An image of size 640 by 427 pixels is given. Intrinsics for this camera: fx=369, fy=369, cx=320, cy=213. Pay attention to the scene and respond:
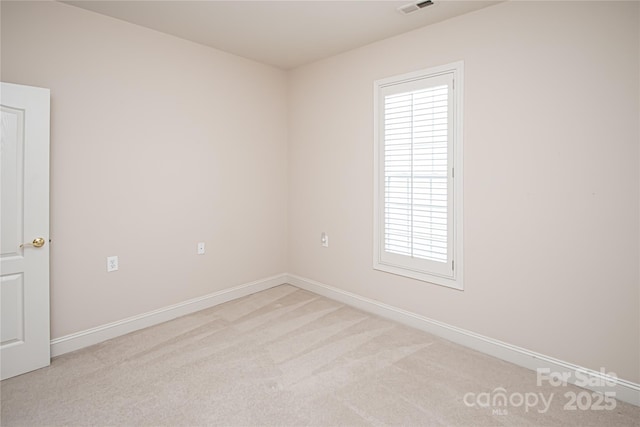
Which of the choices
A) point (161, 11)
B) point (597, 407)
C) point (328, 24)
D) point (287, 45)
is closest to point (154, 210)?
point (161, 11)

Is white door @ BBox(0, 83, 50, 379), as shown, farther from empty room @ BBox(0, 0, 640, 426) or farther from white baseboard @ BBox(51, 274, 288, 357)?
white baseboard @ BBox(51, 274, 288, 357)

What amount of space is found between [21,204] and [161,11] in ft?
5.90

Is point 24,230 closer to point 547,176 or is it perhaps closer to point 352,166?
point 352,166

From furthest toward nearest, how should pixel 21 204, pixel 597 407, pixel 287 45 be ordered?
pixel 287 45 < pixel 21 204 < pixel 597 407

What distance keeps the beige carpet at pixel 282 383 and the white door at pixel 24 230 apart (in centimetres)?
21

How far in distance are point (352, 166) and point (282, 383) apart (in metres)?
2.26

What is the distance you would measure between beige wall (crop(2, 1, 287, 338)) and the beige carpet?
54 centimetres

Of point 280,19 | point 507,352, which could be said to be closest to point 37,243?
point 280,19

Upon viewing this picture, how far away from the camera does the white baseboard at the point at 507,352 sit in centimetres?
237

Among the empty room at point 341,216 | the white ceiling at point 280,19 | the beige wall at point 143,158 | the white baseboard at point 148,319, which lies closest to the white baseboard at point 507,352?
the empty room at point 341,216

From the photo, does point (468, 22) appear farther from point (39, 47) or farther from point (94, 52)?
point (39, 47)

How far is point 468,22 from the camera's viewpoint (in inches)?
116

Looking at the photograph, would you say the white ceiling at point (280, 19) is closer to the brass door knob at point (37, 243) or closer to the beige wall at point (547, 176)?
the beige wall at point (547, 176)

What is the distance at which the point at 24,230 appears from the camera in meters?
2.59
